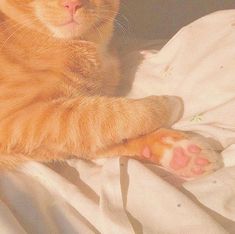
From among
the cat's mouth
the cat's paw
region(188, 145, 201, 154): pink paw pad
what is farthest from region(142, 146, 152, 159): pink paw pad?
the cat's mouth

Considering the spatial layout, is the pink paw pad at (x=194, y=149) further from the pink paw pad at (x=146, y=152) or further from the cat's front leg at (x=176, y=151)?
the pink paw pad at (x=146, y=152)

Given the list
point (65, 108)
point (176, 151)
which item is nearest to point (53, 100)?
point (65, 108)

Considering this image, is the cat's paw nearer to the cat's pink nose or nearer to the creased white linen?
the creased white linen

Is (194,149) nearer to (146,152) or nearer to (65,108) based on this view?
(146,152)

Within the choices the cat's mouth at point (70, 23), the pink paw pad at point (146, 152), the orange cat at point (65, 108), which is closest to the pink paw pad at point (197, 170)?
the orange cat at point (65, 108)

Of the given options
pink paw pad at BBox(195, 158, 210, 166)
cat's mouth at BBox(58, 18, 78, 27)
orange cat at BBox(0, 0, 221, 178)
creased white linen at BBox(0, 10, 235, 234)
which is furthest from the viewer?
cat's mouth at BBox(58, 18, 78, 27)

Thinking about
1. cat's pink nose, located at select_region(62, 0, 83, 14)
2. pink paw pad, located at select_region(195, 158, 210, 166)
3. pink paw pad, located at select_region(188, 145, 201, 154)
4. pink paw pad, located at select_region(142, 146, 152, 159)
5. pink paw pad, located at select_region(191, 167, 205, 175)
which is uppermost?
cat's pink nose, located at select_region(62, 0, 83, 14)

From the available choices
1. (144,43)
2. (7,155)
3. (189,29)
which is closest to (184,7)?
(144,43)

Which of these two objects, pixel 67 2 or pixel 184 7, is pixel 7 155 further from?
pixel 184 7
